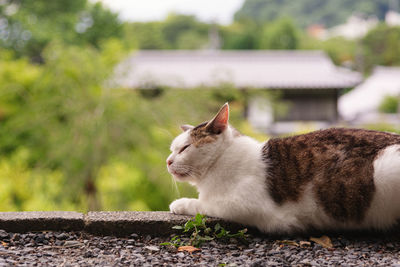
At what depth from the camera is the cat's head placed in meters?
1.85

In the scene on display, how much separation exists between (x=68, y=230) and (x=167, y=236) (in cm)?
45

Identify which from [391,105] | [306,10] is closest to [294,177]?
[391,105]

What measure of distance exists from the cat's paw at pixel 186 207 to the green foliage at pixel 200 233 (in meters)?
0.08

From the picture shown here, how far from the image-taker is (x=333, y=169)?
175 centimetres

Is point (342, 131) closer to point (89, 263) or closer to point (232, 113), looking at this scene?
point (89, 263)

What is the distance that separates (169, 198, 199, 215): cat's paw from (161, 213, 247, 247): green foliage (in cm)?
8

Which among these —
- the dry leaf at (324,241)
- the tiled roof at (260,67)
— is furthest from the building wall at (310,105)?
the dry leaf at (324,241)

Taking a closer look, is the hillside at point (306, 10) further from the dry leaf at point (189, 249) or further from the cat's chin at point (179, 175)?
the dry leaf at point (189, 249)

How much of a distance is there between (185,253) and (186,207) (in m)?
0.32

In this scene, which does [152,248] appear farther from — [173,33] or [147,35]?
[173,33]

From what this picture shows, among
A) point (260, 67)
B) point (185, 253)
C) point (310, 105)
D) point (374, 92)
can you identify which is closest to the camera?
point (185, 253)

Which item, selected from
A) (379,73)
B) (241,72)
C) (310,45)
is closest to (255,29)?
(310,45)

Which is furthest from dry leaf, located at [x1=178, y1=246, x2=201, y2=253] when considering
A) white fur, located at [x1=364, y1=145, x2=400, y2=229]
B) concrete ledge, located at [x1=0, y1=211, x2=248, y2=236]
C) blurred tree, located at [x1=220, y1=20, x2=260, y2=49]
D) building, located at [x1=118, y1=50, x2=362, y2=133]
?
blurred tree, located at [x1=220, y1=20, x2=260, y2=49]

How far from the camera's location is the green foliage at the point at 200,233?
175 centimetres
